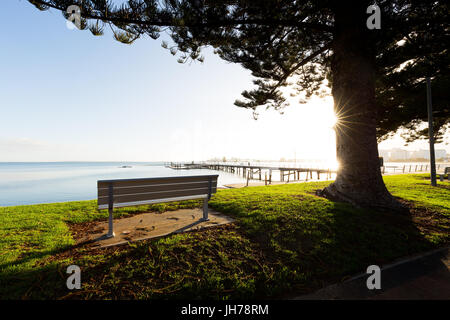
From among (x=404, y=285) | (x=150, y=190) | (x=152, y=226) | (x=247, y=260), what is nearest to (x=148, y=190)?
(x=150, y=190)

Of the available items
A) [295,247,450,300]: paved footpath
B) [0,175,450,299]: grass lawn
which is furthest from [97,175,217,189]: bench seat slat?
[295,247,450,300]: paved footpath

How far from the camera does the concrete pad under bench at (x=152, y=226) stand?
2998mm

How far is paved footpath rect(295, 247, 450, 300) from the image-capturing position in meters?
1.91

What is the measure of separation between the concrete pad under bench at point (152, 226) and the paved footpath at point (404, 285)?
2075 millimetres

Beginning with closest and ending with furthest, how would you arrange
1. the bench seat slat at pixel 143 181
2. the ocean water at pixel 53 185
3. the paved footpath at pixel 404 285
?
the paved footpath at pixel 404 285
the bench seat slat at pixel 143 181
the ocean water at pixel 53 185

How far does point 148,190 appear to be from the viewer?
11.0 feet

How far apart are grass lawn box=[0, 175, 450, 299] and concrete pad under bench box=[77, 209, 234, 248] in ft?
0.80

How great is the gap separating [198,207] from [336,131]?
13.8 ft

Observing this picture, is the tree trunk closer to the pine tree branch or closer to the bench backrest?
the pine tree branch

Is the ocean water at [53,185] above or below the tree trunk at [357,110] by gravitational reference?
below

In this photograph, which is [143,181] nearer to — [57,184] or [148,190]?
[148,190]

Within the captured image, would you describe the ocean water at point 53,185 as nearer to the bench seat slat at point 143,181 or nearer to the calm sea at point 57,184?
the calm sea at point 57,184

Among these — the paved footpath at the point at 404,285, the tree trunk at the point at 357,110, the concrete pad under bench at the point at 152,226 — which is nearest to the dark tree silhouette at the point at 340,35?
the tree trunk at the point at 357,110

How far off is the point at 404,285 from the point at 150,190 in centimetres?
352
